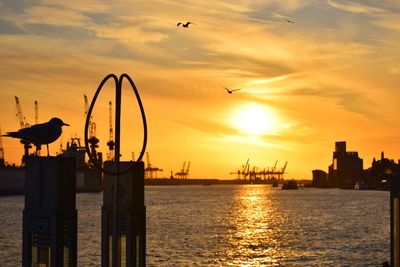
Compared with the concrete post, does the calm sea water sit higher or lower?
lower

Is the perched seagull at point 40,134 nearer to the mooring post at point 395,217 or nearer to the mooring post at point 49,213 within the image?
the mooring post at point 49,213

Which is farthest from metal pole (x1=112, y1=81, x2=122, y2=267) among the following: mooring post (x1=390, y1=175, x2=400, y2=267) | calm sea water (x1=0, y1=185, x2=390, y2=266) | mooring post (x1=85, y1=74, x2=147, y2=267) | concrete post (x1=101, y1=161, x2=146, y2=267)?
calm sea water (x1=0, y1=185, x2=390, y2=266)

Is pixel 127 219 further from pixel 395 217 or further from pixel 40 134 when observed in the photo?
pixel 395 217

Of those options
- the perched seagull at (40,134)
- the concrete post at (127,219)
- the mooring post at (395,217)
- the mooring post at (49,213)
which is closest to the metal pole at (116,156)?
the concrete post at (127,219)

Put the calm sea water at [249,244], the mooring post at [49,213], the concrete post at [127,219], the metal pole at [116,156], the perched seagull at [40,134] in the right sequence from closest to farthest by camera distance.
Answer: the metal pole at [116,156]
the mooring post at [49,213]
the concrete post at [127,219]
the perched seagull at [40,134]
the calm sea water at [249,244]

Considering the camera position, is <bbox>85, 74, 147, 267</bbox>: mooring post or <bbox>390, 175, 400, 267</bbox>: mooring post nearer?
<bbox>85, 74, 147, 267</bbox>: mooring post

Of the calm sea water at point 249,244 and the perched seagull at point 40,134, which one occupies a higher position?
the perched seagull at point 40,134

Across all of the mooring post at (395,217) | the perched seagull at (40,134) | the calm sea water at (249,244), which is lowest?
the calm sea water at (249,244)

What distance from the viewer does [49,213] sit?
80.0ft

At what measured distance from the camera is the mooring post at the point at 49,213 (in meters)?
24.4

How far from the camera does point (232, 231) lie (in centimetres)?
12388

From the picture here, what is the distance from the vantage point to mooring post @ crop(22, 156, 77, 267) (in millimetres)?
24359

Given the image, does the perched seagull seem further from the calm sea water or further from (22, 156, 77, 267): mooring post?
the calm sea water

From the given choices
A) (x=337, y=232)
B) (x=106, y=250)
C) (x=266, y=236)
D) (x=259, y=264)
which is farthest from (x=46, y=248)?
(x=337, y=232)
